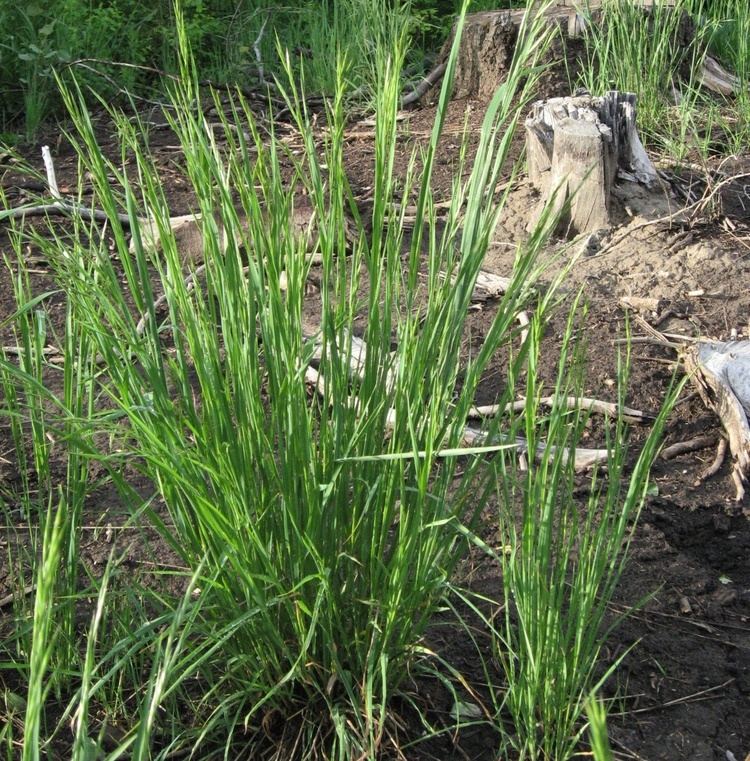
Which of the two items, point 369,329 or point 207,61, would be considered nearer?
point 369,329

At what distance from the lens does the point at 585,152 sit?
3.77 meters

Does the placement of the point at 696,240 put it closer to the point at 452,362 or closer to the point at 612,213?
the point at 612,213

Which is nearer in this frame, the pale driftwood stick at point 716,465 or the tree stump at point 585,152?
the pale driftwood stick at point 716,465

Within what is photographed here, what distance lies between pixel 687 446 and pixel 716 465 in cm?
11

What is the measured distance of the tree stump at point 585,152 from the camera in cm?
378

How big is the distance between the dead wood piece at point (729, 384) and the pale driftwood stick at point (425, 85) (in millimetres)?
2934

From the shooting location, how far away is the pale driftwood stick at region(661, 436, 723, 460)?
2765 mm

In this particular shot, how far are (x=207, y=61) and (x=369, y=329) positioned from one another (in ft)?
17.2

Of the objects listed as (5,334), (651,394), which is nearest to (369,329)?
(651,394)

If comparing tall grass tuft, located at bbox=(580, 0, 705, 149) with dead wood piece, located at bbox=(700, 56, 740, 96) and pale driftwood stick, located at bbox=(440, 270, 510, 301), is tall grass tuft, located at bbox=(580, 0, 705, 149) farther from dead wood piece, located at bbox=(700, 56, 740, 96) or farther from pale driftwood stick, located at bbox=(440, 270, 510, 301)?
pale driftwood stick, located at bbox=(440, 270, 510, 301)

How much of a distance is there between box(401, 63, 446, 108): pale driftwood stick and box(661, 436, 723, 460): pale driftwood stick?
130 inches

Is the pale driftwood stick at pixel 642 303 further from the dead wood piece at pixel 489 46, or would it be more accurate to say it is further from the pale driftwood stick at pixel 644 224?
the dead wood piece at pixel 489 46

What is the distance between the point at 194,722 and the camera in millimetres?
1739

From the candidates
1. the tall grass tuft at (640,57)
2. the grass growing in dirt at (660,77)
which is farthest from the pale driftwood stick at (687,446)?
the tall grass tuft at (640,57)
